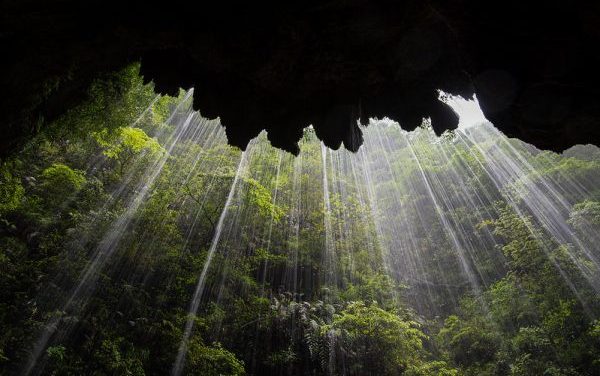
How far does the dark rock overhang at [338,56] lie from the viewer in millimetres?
2982

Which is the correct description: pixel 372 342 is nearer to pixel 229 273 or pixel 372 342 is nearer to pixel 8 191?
pixel 229 273

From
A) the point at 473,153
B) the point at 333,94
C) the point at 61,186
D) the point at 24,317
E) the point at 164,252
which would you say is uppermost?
the point at 473,153

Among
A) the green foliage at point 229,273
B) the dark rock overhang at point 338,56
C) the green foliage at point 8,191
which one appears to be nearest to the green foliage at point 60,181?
the green foliage at point 229,273

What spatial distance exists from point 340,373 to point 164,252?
6284 mm

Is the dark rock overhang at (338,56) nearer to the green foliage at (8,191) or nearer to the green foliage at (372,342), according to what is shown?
the green foliage at (8,191)

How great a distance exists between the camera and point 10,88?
3512 mm

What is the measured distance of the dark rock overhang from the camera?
2982 mm

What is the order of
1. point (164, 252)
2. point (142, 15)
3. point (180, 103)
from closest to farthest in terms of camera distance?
point (142, 15) → point (164, 252) → point (180, 103)

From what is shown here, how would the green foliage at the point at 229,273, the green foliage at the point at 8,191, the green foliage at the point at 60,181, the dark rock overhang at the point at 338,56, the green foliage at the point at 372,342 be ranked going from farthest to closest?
the green foliage at the point at 372,342 → the green foliage at the point at 60,181 → the green foliage at the point at 229,273 → the green foliage at the point at 8,191 → the dark rock overhang at the point at 338,56

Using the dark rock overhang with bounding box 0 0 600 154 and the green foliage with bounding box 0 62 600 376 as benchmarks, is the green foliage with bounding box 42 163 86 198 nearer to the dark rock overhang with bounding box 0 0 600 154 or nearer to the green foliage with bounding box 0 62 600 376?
the green foliage with bounding box 0 62 600 376

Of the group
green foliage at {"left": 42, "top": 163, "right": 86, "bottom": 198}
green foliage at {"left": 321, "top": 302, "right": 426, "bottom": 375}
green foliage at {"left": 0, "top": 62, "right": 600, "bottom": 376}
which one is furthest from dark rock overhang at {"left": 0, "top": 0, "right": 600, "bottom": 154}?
green foliage at {"left": 321, "top": 302, "right": 426, "bottom": 375}

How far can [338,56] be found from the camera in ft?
12.3

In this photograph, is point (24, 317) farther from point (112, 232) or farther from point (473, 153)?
point (473, 153)

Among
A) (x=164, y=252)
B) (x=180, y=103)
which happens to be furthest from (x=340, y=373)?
(x=180, y=103)
